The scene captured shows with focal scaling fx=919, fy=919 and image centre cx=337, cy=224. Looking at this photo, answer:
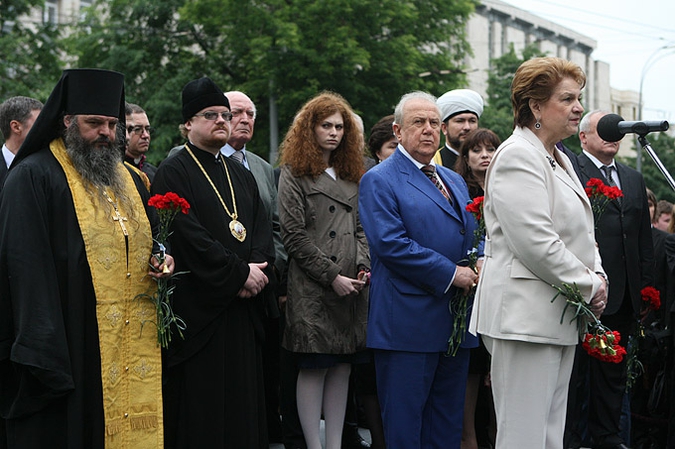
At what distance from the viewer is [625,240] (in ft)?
23.2

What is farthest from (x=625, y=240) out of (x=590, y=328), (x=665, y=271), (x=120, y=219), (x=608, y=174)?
(x=120, y=219)

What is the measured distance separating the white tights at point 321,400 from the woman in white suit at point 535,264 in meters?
1.96

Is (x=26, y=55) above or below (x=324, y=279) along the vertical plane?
above

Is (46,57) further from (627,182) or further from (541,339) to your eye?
(541,339)

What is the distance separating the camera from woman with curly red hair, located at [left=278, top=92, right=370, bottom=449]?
6.28m

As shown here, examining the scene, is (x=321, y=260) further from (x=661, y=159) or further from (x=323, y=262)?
(x=661, y=159)

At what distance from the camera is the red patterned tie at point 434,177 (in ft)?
19.2

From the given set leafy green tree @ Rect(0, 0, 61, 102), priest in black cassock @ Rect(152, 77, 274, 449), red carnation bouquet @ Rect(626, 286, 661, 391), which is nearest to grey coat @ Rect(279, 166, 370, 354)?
priest in black cassock @ Rect(152, 77, 274, 449)

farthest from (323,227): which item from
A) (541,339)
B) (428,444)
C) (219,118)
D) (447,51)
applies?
(447,51)

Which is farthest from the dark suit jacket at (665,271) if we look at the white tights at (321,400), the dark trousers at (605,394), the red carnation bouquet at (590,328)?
the red carnation bouquet at (590,328)

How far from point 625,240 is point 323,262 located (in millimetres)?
2458

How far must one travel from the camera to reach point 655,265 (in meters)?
7.94

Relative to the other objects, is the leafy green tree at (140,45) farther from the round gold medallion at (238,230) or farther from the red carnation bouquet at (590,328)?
the red carnation bouquet at (590,328)

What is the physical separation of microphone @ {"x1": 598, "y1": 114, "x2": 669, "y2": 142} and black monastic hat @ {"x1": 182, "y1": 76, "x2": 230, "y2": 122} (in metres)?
2.41
